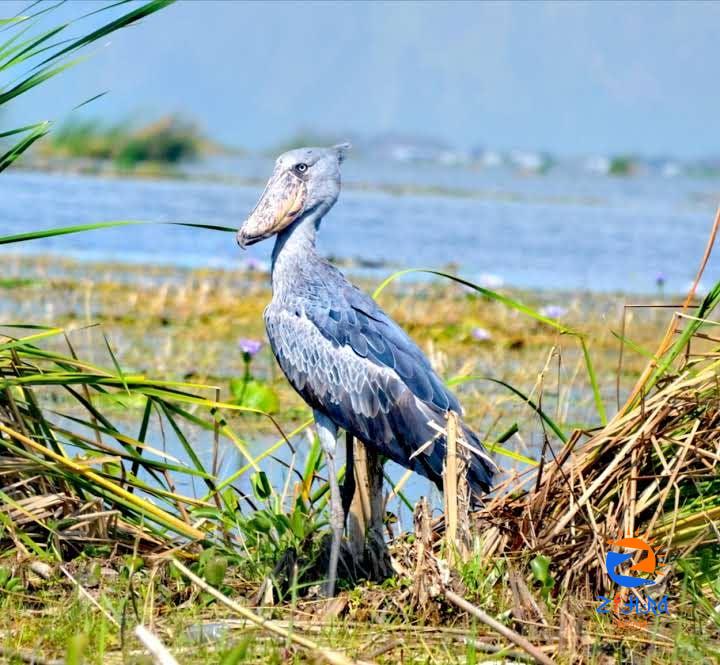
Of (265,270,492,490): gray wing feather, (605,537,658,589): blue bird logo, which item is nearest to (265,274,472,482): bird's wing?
(265,270,492,490): gray wing feather

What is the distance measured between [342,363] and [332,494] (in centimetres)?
35


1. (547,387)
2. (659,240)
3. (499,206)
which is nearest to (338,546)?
(547,387)

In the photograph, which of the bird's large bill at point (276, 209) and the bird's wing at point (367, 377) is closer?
the bird's wing at point (367, 377)

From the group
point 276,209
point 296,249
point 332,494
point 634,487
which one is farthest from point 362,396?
point 634,487

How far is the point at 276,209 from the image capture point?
372 cm

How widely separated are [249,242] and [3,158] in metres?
0.69

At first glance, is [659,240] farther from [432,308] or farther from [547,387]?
[547,387]

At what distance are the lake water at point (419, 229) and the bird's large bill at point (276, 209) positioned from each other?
524 cm

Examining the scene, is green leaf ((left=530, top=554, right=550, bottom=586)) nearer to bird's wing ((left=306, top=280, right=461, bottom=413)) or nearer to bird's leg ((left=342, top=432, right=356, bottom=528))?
bird's wing ((left=306, top=280, right=461, bottom=413))

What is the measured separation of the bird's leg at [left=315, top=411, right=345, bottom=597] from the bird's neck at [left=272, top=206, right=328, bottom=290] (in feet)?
1.28

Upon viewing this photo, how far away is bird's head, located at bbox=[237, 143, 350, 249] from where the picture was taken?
12.2 ft

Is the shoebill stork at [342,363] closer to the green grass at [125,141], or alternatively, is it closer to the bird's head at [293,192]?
the bird's head at [293,192]

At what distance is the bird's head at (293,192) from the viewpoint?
3723 mm

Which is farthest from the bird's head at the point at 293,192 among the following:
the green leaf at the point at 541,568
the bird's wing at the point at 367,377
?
the green leaf at the point at 541,568
